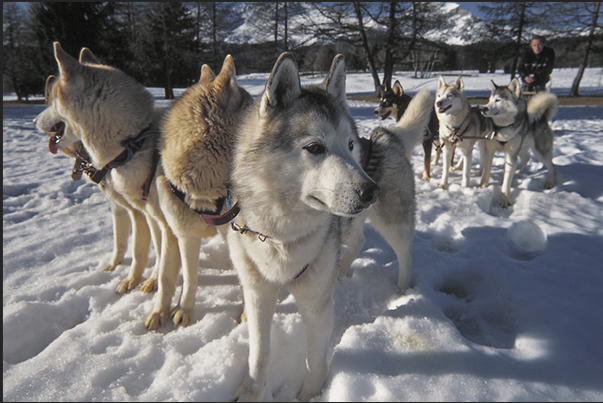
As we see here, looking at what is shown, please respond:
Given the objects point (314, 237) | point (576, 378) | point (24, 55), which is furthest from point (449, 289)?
point (24, 55)

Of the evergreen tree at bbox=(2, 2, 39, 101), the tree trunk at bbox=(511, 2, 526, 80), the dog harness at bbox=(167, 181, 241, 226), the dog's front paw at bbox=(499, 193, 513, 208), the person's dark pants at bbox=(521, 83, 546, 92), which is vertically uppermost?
the tree trunk at bbox=(511, 2, 526, 80)

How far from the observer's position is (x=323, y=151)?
1429 mm

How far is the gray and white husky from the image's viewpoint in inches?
54.5

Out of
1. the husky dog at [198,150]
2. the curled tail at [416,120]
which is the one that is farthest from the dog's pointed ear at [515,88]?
the husky dog at [198,150]

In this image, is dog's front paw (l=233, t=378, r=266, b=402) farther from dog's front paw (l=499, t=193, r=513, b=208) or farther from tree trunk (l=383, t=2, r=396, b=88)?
tree trunk (l=383, t=2, r=396, b=88)

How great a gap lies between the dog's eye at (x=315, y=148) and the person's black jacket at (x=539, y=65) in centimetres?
723

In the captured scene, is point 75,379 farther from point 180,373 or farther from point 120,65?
point 120,65

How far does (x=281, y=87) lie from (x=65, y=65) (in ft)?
5.78

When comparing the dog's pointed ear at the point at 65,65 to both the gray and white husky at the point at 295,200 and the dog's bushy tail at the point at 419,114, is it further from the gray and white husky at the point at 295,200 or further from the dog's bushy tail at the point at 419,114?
the dog's bushy tail at the point at 419,114

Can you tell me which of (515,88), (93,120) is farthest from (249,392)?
(515,88)

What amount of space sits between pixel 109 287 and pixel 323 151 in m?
2.29

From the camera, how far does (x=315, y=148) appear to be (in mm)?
1420

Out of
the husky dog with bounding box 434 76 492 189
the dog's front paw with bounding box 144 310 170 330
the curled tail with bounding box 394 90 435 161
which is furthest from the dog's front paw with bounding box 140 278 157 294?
the husky dog with bounding box 434 76 492 189

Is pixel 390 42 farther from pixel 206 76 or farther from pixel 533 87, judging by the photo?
pixel 206 76
